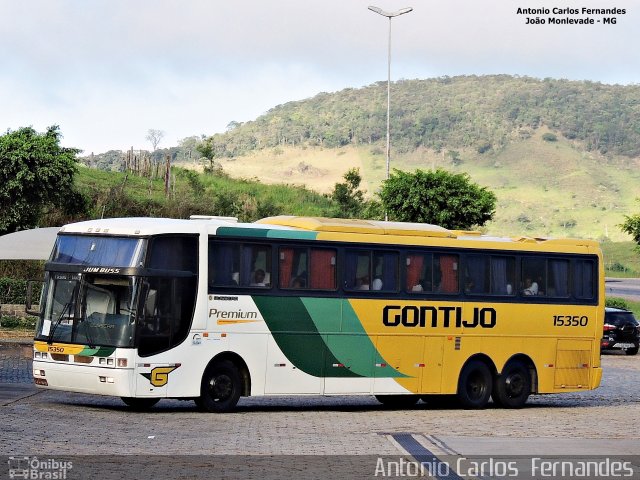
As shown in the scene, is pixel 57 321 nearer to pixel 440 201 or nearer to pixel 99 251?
pixel 99 251

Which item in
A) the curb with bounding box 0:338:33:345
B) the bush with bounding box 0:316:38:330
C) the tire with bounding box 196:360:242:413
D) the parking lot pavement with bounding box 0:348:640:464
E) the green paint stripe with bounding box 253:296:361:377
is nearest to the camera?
the parking lot pavement with bounding box 0:348:640:464

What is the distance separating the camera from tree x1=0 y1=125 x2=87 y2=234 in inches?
1843

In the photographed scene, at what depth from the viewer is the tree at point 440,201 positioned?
5166cm

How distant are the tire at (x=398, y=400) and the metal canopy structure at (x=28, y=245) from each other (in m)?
12.7

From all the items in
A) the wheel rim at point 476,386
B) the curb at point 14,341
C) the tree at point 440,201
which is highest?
the tree at point 440,201

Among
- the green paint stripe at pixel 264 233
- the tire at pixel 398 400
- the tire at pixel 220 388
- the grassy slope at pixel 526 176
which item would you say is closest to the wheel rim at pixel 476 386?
the tire at pixel 398 400

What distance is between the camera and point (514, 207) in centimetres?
16288

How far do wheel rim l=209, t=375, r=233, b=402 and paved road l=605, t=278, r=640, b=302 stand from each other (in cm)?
5309

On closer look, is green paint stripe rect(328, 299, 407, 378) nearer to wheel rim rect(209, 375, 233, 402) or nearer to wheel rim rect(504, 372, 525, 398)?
wheel rim rect(209, 375, 233, 402)

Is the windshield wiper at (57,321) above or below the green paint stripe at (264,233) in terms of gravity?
below

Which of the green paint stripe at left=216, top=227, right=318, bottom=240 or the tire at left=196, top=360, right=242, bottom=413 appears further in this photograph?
the green paint stripe at left=216, top=227, right=318, bottom=240

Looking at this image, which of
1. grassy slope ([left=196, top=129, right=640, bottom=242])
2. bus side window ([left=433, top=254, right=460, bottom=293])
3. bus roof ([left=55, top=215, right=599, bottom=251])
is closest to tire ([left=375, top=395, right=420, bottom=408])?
bus side window ([left=433, top=254, right=460, bottom=293])

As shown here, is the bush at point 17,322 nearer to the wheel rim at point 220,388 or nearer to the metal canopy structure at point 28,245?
Answer: the metal canopy structure at point 28,245

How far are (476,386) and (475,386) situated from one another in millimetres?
26
